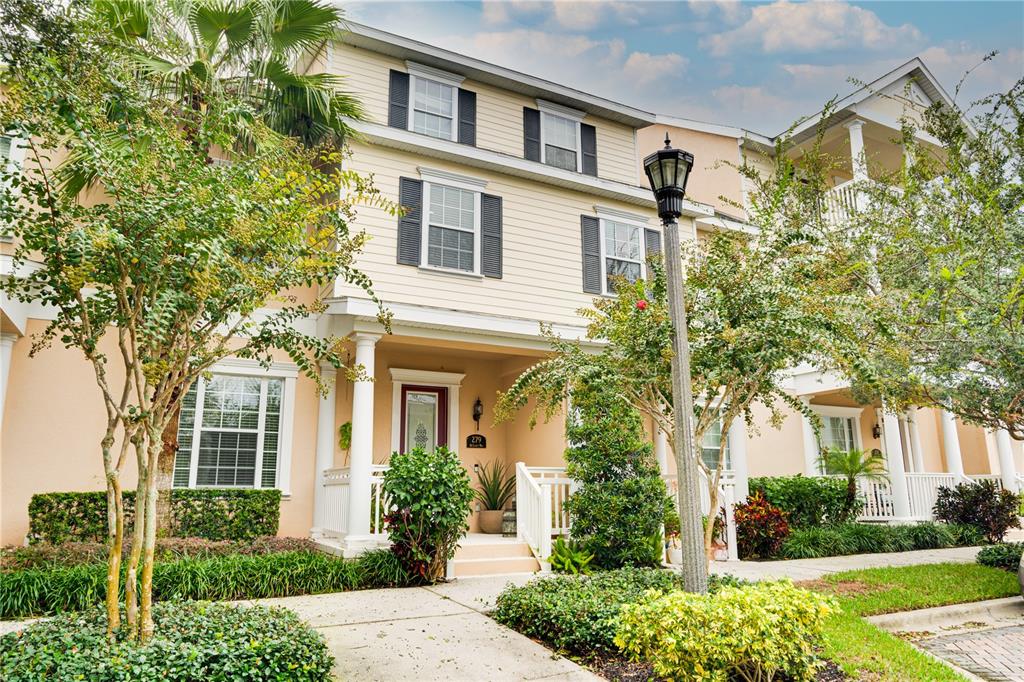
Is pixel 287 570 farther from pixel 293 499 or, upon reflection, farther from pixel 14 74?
pixel 14 74

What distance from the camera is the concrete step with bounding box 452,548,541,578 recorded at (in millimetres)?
8398

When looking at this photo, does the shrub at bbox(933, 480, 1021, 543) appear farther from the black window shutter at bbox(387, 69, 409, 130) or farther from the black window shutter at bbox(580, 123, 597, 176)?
the black window shutter at bbox(387, 69, 409, 130)

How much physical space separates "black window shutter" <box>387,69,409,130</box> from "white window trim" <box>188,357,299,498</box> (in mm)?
4413

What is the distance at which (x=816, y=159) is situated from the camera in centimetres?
1012

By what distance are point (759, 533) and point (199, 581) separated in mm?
8247

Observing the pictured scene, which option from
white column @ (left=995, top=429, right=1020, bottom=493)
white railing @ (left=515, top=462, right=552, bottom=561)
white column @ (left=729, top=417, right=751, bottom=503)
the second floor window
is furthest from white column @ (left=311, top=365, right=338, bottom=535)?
white column @ (left=995, top=429, right=1020, bottom=493)

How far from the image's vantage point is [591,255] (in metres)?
11.8

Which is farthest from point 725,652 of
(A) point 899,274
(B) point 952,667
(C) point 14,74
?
(A) point 899,274

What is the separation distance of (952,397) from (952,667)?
5.04 metres

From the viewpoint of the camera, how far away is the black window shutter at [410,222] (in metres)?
10.0

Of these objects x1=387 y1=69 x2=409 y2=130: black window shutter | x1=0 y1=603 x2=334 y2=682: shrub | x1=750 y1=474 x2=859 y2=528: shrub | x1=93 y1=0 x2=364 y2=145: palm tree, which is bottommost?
x1=0 y1=603 x2=334 y2=682: shrub

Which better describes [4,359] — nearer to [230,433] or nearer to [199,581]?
[230,433]

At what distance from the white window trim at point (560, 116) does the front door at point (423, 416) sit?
4840mm

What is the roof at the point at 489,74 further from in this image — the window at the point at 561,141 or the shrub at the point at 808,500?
the shrub at the point at 808,500
